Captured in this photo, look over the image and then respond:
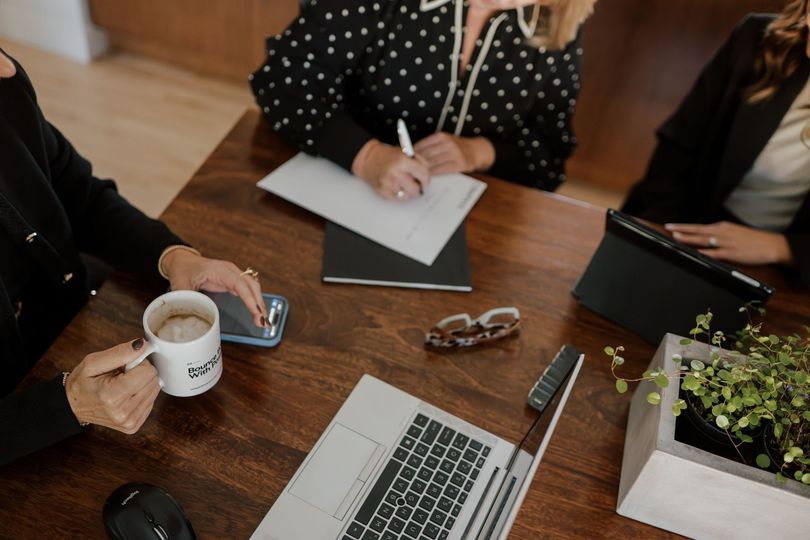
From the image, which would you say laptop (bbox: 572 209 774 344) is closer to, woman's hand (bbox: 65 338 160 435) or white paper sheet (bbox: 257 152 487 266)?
white paper sheet (bbox: 257 152 487 266)

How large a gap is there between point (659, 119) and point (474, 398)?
5.99 feet

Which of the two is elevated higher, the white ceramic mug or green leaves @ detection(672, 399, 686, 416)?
green leaves @ detection(672, 399, 686, 416)

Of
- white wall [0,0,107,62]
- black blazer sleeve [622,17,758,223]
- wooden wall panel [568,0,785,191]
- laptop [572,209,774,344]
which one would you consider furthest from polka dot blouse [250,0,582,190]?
white wall [0,0,107,62]

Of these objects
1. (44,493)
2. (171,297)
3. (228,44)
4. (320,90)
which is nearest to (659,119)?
(320,90)

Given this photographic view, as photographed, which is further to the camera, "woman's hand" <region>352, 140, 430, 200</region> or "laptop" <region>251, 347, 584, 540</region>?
"woman's hand" <region>352, 140, 430, 200</region>

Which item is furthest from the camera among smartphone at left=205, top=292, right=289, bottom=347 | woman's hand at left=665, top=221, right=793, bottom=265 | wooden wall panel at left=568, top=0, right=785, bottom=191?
wooden wall panel at left=568, top=0, right=785, bottom=191

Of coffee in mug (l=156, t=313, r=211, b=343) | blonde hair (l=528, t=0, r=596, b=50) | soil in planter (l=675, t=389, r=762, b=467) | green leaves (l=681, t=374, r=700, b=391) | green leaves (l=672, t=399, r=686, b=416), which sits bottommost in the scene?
coffee in mug (l=156, t=313, r=211, b=343)

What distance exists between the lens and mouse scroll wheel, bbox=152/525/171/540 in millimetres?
654

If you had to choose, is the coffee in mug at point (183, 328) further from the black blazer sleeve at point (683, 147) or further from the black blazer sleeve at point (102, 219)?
the black blazer sleeve at point (683, 147)

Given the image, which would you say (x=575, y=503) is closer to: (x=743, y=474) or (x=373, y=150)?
(x=743, y=474)

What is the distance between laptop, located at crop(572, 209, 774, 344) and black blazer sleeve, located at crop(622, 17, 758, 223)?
617mm

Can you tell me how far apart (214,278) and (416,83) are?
64 cm

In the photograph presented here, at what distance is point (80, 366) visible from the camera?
0.72 m

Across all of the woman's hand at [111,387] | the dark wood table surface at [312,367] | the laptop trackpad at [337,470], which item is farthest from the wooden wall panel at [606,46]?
the woman's hand at [111,387]
